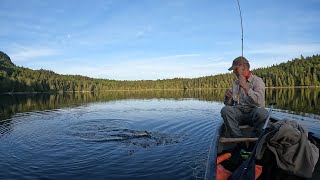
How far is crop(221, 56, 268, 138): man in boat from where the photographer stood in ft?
28.0

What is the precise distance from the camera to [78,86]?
198875 millimetres

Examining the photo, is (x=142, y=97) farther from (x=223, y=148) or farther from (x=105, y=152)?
(x=223, y=148)

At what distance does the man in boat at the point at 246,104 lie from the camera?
855 cm

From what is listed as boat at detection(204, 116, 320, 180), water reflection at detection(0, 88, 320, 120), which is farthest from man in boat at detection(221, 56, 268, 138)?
water reflection at detection(0, 88, 320, 120)

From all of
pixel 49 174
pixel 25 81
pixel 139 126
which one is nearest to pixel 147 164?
pixel 49 174

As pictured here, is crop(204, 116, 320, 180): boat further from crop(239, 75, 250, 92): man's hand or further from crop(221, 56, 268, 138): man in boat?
crop(239, 75, 250, 92): man's hand

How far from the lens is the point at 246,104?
9.14 meters

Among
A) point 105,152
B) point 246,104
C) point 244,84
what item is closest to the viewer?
point 244,84

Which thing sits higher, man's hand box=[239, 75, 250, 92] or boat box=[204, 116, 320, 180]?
man's hand box=[239, 75, 250, 92]

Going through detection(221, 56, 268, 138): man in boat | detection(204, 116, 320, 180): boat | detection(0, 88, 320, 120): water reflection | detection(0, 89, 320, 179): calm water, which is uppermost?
detection(221, 56, 268, 138): man in boat

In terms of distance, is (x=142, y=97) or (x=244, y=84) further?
(x=142, y=97)

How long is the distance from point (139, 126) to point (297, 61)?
18778cm

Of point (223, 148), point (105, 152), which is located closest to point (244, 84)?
point (223, 148)

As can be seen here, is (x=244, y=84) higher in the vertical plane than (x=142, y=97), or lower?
higher
